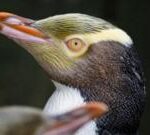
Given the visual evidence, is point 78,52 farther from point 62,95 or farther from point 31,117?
point 31,117

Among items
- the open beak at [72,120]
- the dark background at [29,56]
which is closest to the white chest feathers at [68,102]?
the open beak at [72,120]

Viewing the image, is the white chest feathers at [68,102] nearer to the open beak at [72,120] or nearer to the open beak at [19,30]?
the open beak at [19,30]

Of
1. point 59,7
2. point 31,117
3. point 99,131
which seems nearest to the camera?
point 31,117

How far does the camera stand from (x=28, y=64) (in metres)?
5.39

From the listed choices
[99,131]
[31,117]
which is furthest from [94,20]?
[31,117]

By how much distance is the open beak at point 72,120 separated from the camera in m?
2.30

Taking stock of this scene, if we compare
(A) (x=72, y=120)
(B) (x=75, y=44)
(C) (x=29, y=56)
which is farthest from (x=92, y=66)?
(C) (x=29, y=56)

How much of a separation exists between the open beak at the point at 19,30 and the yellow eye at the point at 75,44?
0.08 meters

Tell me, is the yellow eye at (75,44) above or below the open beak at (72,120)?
above

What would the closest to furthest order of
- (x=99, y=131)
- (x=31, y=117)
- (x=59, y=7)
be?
(x=31, y=117)
(x=99, y=131)
(x=59, y=7)

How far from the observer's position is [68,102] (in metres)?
2.96

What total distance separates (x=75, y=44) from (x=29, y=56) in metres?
2.40

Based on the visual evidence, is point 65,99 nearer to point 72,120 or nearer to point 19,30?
point 19,30

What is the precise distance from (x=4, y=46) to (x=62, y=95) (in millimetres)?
2442
